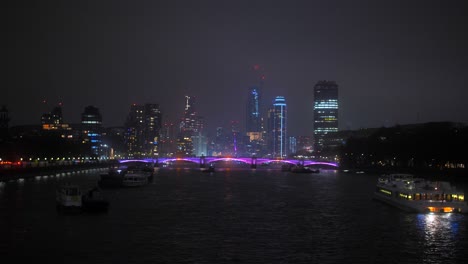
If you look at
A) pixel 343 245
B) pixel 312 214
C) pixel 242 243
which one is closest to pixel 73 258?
pixel 242 243

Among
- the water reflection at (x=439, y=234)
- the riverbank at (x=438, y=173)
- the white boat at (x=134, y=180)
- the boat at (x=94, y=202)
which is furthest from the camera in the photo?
the riverbank at (x=438, y=173)

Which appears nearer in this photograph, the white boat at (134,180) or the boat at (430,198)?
the boat at (430,198)

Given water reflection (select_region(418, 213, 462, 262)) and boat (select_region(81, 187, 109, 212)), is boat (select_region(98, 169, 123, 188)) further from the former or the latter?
water reflection (select_region(418, 213, 462, 262))

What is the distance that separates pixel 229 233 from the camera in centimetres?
5378

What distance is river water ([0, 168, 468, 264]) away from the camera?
144 ft

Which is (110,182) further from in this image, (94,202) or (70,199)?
(70,199)

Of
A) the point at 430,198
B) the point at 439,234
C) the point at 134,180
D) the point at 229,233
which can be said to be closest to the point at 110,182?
the point at 134,180

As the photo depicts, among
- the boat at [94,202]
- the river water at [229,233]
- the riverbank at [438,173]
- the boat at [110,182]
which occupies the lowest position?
the river water at [229,233]

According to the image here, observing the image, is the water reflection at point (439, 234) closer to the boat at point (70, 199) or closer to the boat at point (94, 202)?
the boat at point (94, 202)

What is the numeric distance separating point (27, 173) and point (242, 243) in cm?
10090

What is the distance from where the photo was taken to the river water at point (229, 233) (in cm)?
4378

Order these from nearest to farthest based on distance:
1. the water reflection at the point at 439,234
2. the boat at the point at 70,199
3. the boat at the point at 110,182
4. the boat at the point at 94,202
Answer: the water reflection at the point at 439,234
the boat at the point at 70,199
the boat at the point at 94,202
the boat at the point at 110,182

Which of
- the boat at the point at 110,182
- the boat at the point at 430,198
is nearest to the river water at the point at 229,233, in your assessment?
the boat at the point at 430,198

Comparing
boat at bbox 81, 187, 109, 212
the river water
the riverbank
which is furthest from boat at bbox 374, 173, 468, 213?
the riverbank
